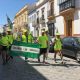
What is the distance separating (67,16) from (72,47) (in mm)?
14390

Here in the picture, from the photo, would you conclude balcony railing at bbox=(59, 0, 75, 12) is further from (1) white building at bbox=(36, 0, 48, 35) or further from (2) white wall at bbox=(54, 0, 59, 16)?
(1) white building at bbox=(36, 0, 48, 35)

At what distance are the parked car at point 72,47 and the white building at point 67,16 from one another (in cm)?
935

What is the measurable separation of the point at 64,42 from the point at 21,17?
4701 cm

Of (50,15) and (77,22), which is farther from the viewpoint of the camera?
(50,15)

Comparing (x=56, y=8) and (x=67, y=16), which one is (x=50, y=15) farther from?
(x=67, y=16)

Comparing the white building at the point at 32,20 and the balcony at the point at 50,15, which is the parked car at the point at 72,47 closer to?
the balcony at the point at 50,15

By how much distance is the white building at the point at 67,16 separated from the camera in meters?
30.0

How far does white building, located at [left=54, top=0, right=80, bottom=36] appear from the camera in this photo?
98.6 ft

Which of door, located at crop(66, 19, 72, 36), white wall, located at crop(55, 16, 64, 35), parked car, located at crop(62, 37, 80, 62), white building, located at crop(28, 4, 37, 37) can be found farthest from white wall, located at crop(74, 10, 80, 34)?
white building, located at crop(28, 4, 37, 37)

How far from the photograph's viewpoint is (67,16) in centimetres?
3269

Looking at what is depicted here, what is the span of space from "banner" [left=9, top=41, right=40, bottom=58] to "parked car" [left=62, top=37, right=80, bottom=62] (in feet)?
9.59

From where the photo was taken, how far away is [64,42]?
20750mm

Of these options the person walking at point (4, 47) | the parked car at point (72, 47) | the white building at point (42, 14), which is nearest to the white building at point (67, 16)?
the white building at point (42, 14)

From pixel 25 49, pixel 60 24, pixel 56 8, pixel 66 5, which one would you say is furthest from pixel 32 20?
pixel 25 49
